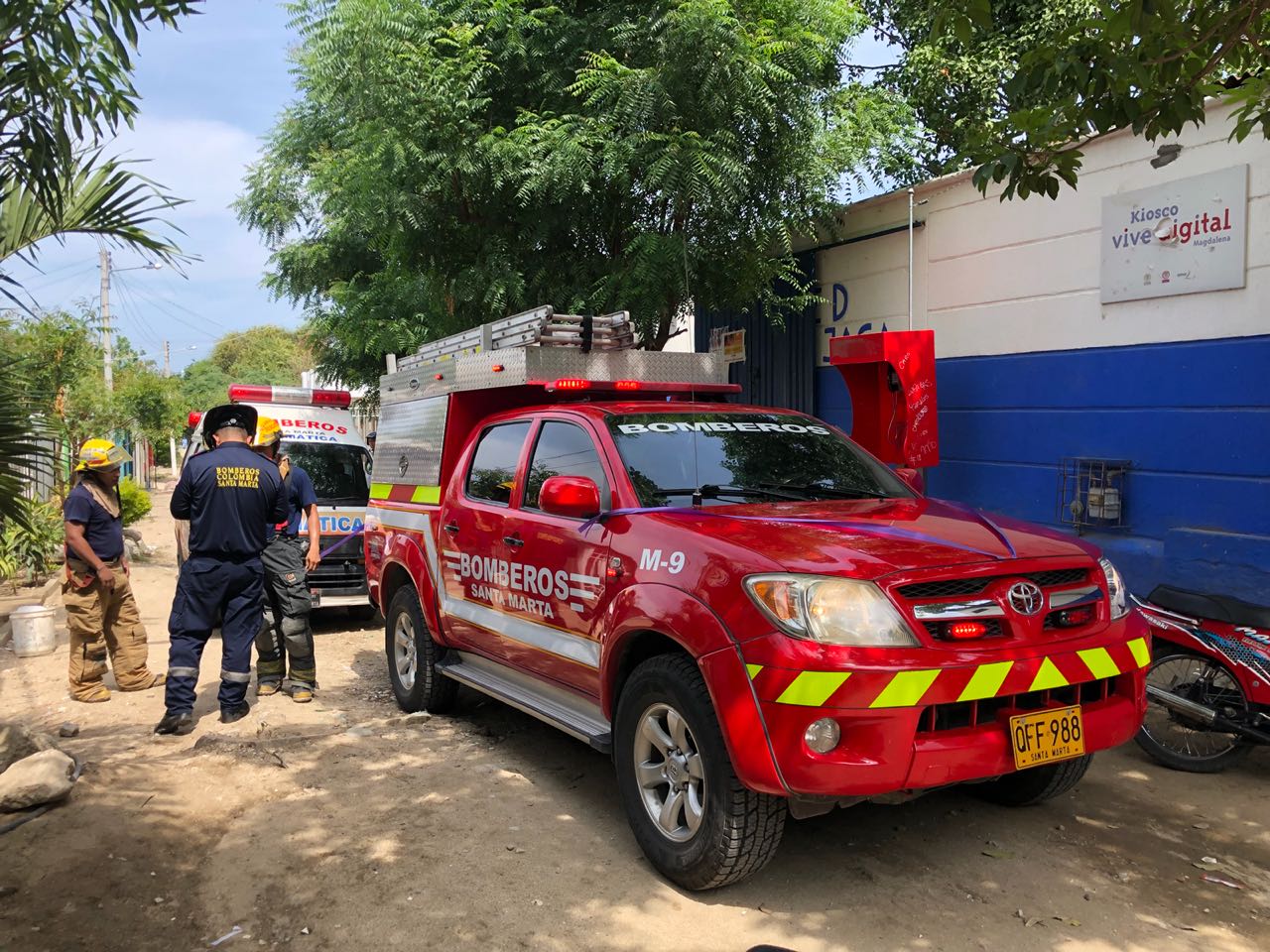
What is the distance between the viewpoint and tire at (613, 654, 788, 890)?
337 cm

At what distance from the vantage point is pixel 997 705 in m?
3.36

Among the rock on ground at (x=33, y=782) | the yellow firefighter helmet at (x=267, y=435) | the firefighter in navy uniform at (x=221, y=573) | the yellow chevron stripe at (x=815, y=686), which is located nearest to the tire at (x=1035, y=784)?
the yellow chevron stripe at (x=815, y=686)

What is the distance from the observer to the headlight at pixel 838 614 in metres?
3.20

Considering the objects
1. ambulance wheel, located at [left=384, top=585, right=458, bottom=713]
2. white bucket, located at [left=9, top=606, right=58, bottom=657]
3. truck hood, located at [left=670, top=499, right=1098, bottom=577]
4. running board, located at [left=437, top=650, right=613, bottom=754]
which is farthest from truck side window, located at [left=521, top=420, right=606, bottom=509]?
white bucket, located at [left=9, top=606, right=58, bottom=657]

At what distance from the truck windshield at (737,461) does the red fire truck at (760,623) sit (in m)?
0.01

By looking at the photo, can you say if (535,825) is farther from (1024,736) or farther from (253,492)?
(253,492)

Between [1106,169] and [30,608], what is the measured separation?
897 cm

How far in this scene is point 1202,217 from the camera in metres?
6.23

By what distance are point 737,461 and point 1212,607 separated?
8.20 ft

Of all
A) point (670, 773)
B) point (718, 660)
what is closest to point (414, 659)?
point (670, 773)

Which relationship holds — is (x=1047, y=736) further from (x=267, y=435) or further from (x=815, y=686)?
(x=267, y=435)

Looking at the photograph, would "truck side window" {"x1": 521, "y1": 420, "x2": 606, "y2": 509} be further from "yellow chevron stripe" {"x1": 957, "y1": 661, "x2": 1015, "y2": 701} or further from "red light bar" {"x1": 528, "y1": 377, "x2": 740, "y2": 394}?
"yellow chevron stripe" {"x1": 957, "y1": 661, "x2": 1015, "y2": 701}

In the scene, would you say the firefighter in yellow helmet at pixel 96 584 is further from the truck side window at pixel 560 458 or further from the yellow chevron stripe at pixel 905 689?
the yellow chevron stripe at pixel 905 689

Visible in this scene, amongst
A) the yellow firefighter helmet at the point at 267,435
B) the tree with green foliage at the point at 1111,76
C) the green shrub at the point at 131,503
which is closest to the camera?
the tree with green foliage at the point at 1111,76
